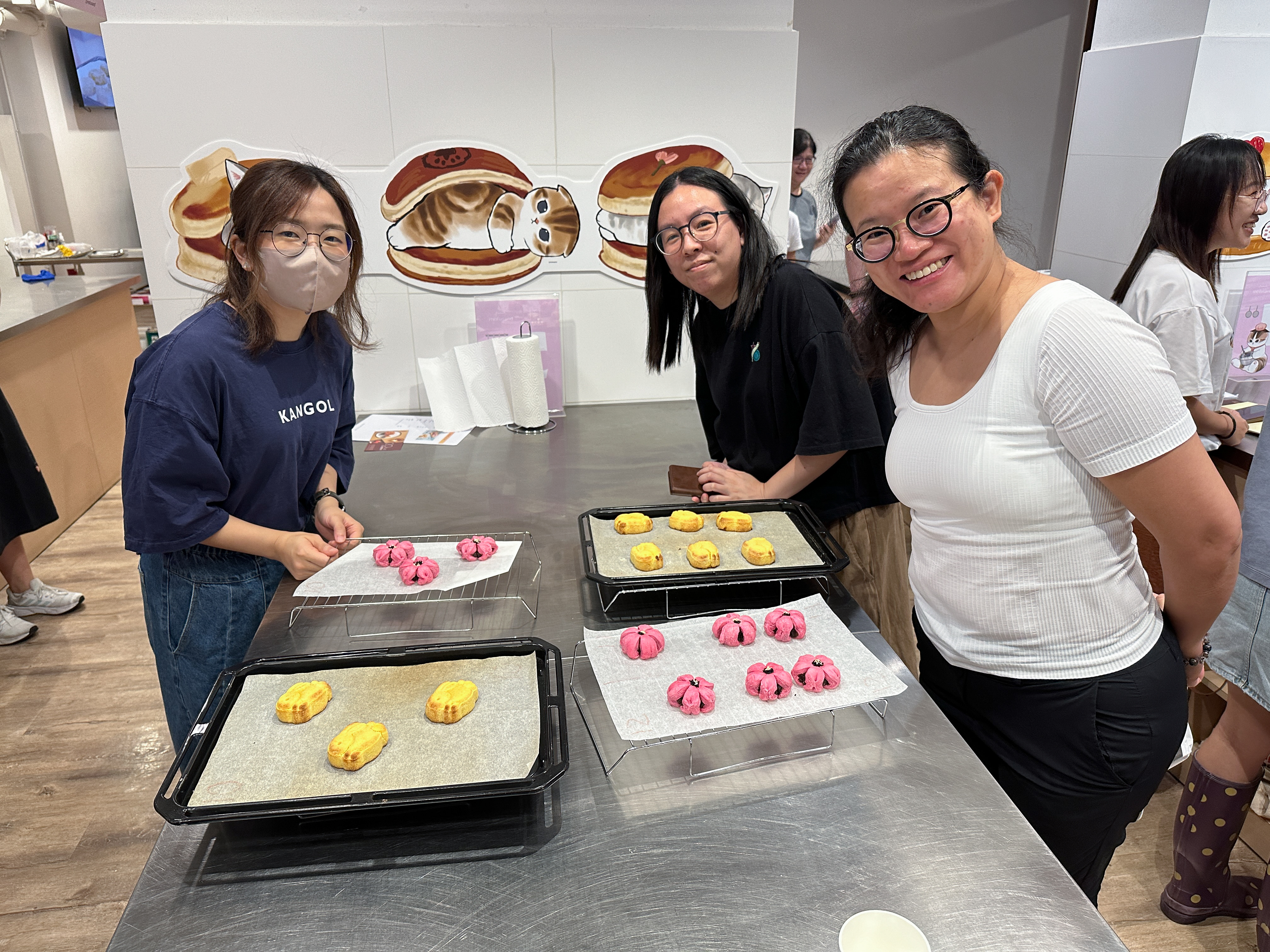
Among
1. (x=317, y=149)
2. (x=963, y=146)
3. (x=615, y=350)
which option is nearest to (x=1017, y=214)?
(x=615, y=350)

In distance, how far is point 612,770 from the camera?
100cm

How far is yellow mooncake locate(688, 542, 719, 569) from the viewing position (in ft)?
4.54

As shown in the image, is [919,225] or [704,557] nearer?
[919,225]

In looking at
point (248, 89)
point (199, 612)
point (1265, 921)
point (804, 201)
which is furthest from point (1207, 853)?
point (804, 201)

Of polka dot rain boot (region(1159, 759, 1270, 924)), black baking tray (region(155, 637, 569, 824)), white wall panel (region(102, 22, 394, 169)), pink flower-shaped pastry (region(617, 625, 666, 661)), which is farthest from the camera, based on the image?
white wall panel (region(102, 22, 394, 169))

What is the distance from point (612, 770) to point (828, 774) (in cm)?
26

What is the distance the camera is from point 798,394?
1629 millimetres

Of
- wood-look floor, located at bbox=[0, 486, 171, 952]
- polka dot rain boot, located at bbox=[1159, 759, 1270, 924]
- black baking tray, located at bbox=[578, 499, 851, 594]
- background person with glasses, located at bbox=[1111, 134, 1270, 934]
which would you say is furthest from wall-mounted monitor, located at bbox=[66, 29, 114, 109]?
polka dot rain boot, located at bbox=[1159, 759, 1270, 924]

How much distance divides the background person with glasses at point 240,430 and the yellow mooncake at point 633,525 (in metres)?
0.51

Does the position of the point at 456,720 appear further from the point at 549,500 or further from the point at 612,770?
the point at 549,500

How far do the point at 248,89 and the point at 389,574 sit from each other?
155 centimetres

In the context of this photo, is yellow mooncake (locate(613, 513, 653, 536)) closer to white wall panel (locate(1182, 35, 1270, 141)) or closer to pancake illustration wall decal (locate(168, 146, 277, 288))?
pancake illustration wall decal (locate(168, 146, 277, 288))

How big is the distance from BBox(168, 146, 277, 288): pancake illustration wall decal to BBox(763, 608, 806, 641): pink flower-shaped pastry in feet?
6.13

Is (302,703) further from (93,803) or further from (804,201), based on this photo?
(804,201)
